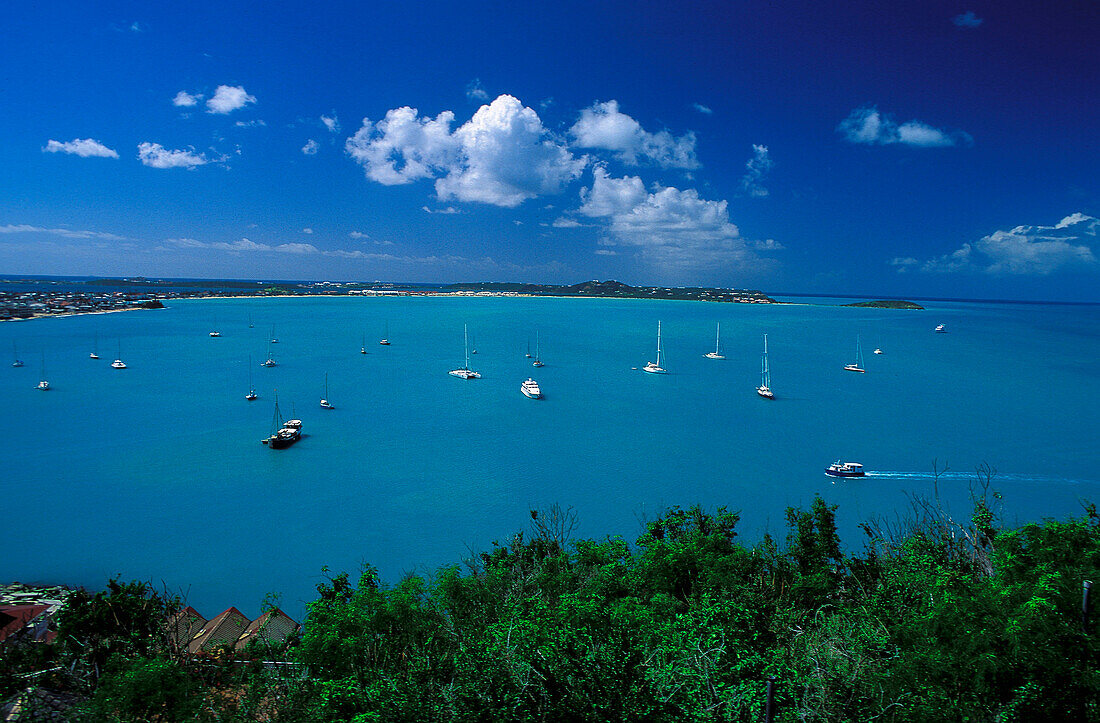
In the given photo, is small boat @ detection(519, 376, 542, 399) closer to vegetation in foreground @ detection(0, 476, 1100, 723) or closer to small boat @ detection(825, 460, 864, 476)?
small boat @ detection(825, 460, 864, 476)

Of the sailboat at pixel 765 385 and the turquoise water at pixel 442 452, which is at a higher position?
the sailboat at pixel 765 385

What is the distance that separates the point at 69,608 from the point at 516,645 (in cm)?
951

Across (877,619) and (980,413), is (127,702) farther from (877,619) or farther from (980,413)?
(980,413)

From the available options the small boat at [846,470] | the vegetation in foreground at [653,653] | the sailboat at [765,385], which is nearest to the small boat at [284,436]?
the vegetation in foreground at [653,653]

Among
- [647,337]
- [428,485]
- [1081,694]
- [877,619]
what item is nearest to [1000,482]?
[877,619]

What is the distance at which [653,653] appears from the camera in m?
5.88

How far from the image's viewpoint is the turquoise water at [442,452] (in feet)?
62.2

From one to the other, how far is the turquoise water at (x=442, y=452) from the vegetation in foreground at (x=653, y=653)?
24.7 ft

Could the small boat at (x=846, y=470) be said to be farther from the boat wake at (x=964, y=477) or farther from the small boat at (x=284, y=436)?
the small boat at (x=284, y=436)

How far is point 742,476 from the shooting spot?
24.9 metres

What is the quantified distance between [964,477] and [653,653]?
2583 centimetres

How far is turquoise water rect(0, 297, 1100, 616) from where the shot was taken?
18953mm

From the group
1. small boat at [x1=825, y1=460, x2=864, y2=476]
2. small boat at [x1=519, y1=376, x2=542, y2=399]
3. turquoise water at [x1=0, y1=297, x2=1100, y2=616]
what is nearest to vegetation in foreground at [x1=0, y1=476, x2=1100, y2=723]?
turquoise water at [x1=0, y1=297, x2=1100, y2=616]

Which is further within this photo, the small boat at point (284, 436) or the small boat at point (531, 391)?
the small boat at point (531, 391)
